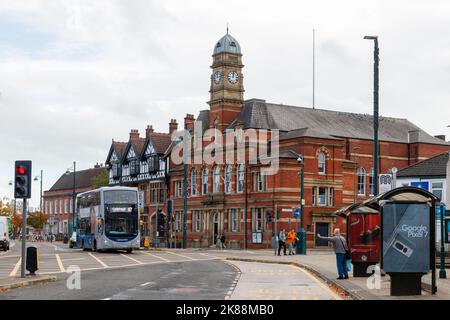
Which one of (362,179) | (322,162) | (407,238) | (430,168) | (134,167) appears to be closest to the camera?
(407,238)

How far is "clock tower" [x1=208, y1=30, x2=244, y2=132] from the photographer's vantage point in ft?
260

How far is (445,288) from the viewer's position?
894 inches

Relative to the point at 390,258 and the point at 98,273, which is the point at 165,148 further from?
the point at 390,258

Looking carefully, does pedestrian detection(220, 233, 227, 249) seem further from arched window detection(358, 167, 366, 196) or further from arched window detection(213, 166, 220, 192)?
arched window detection(358, 167, 366, 196)

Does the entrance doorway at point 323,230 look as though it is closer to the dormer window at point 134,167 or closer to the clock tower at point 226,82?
the clock tower at point 226,82

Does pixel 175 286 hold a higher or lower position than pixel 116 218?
lower

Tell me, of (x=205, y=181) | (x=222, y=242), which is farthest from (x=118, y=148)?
(x=222, y=242)

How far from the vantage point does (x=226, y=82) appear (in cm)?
7925

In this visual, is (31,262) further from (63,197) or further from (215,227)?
(63,197)

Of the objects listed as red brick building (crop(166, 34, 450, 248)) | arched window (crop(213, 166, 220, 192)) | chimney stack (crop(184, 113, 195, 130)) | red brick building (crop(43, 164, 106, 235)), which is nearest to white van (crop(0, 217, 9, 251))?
red brick building (crop(166, 34, 450, 248))

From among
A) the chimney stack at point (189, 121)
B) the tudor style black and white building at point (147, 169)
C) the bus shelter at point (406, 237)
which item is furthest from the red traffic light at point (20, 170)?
the chimney stack at point (189, 121)

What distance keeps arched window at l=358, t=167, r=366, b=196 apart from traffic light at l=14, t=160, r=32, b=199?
55.9 m

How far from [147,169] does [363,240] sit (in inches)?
2802
